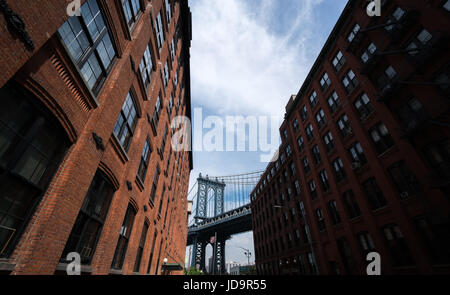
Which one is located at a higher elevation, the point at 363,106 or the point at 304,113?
the point at 304,113

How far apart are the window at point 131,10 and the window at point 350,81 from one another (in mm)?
19524

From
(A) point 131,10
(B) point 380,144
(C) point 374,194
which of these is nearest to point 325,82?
(B) point 380,144

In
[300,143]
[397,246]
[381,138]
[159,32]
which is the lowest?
[397,246]

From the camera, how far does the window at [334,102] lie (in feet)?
74.2

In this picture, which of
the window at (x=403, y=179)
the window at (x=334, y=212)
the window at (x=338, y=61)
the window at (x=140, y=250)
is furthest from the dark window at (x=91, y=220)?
the window at (x=338, y=61)

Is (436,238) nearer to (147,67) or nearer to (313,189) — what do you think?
(313,189)

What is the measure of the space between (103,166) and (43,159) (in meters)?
2.75

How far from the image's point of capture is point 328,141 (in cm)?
2397

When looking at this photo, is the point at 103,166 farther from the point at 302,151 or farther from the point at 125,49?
the point at 302,151

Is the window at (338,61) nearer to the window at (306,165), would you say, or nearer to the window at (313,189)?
the window at (306,165)

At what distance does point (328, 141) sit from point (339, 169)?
12.1 feet

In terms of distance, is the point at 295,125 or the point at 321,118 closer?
the point at 321,118

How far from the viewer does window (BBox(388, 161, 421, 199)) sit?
14.0 metres

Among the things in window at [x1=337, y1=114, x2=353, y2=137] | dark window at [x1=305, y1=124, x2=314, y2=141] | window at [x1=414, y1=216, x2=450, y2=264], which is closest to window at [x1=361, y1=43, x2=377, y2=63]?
window at [x1=337, y1=114, x2=353, y2=137]
